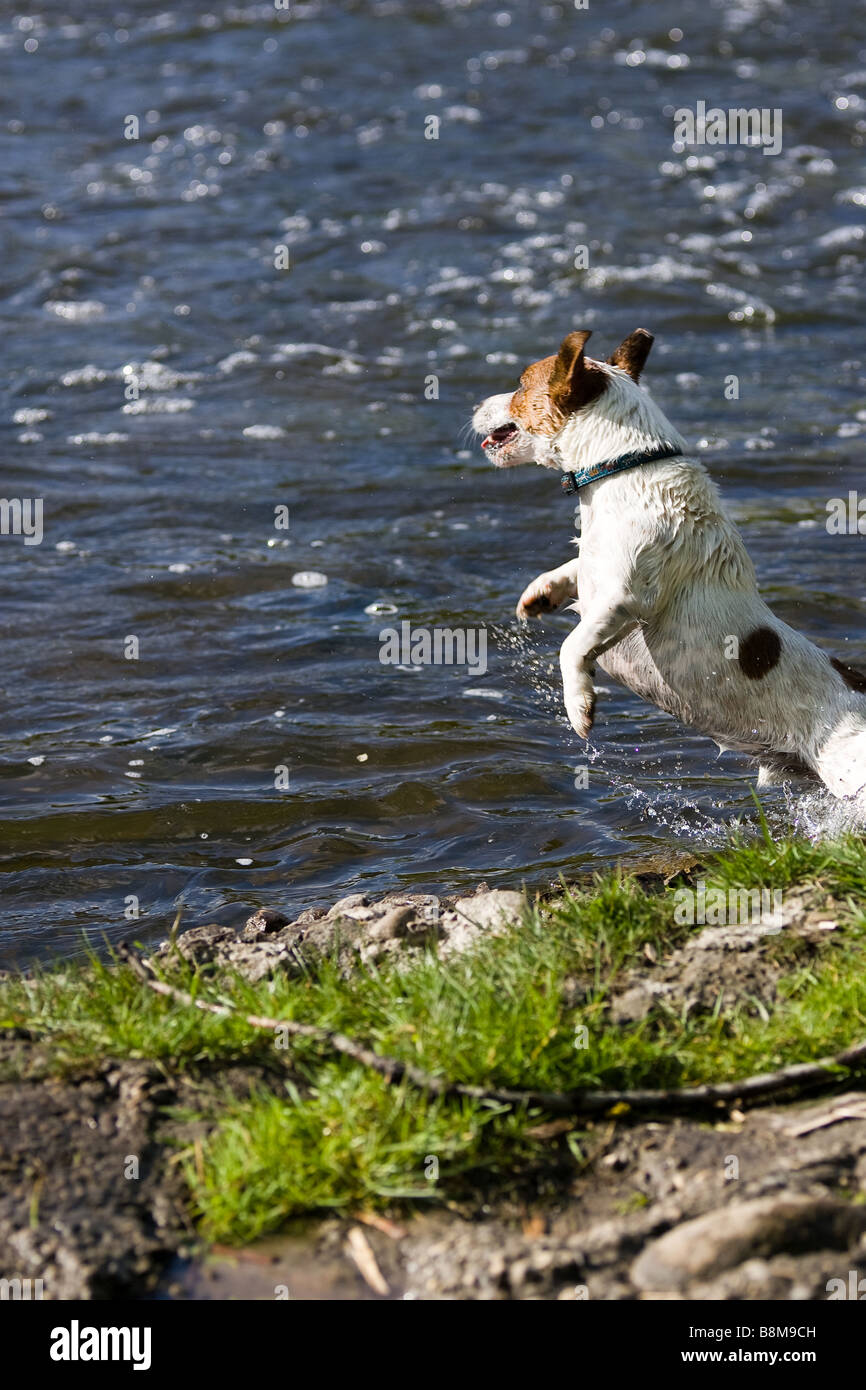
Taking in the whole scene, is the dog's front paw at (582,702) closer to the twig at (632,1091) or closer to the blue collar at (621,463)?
the blue collar at (621,463)

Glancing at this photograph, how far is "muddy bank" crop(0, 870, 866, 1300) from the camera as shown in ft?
9.61

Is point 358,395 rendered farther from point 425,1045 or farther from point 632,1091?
point 632,1091

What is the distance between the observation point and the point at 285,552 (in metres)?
8.56

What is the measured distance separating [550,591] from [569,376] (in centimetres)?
87

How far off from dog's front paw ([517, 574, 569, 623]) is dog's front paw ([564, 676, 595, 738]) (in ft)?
1.83

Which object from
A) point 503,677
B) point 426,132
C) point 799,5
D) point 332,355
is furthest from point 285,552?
point 799,5

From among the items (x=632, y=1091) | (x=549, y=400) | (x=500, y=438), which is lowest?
(x=632, y=1091)

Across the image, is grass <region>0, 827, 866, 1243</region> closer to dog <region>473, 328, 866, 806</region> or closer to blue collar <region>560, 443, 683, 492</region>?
dog <region>473, 328, 866, 806</region>

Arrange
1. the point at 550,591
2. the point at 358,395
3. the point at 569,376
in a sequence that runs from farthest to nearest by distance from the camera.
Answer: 1. the point at 358,395
2. the point at 550,591
3. the point at 569,376

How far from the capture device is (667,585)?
16.6ft

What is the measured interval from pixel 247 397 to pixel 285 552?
110 inches

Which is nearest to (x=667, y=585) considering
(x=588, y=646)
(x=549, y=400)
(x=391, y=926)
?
(x=588, y=646)

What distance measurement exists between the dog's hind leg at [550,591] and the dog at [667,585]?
0.21 meters
